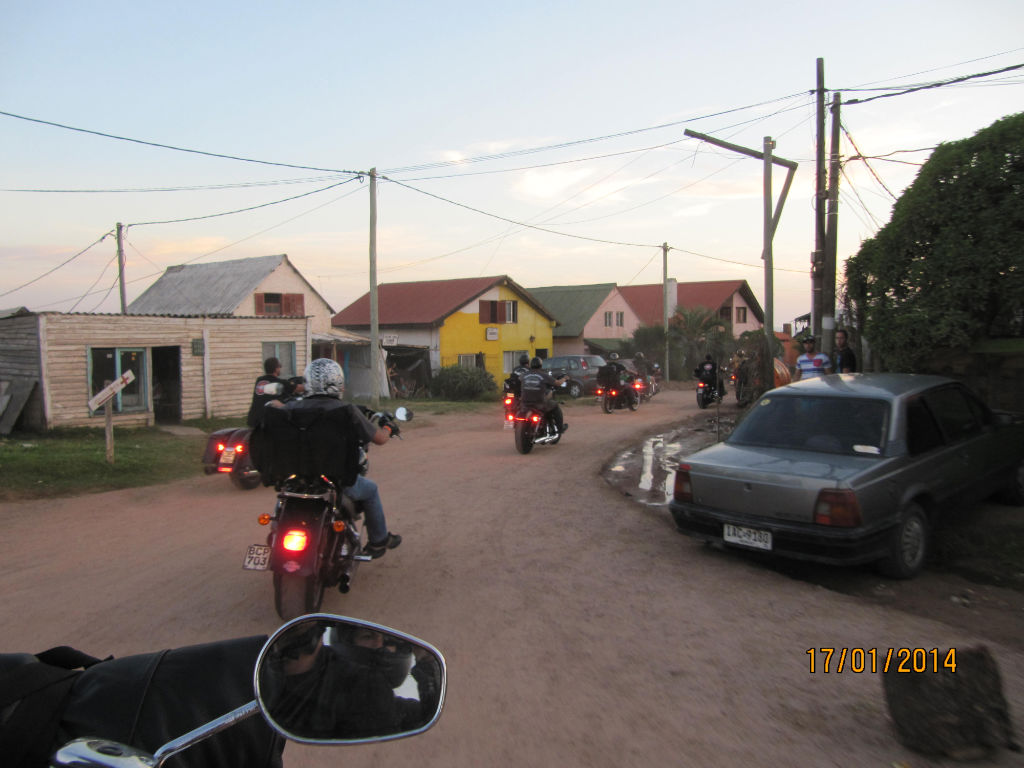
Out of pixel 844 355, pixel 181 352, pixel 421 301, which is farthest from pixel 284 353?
pixel 421 301

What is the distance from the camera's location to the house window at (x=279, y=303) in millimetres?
34031

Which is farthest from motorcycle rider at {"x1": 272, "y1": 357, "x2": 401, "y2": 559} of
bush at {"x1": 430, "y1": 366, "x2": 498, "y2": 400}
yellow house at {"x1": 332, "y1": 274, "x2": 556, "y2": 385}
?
yellow house at {"x1": 332, "y1": 274, "x2": 556, "y2": 385}

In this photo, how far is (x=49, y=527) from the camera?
8.50m

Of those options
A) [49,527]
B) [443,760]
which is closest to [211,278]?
[49,527]

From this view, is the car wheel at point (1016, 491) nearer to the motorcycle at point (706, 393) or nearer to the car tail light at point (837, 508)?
the car tail light at point (837, 508)

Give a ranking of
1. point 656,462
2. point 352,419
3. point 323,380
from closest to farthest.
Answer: point 352,419, point 323,380, point 656,462

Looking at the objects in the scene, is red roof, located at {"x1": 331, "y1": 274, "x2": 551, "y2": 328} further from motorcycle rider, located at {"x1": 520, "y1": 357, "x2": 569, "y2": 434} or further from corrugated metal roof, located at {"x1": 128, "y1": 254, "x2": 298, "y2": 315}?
motorcycle rider, located at {"x1": 520, "y1": 357, "x2": 569, "y2": 434}

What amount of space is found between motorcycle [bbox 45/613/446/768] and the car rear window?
18.0 ft

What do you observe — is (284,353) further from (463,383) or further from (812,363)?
(812,363)

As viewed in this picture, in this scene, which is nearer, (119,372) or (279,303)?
(119,372)

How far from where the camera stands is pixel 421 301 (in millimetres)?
37750

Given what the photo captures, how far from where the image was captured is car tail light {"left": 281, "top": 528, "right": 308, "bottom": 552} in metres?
5.03
